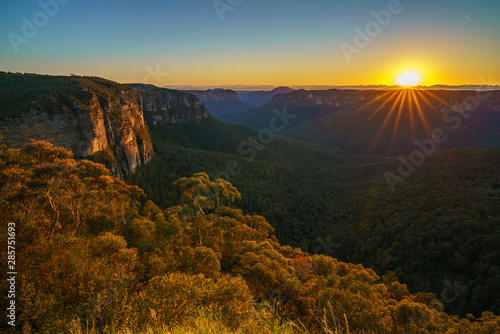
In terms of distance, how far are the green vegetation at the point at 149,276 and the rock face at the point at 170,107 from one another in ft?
425

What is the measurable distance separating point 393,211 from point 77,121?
8192 centimetres

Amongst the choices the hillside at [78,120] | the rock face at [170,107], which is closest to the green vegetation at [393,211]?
the hillside at [78,120]

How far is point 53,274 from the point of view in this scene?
9.46 m

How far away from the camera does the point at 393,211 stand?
56.8 meters

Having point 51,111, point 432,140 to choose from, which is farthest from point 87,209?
point 432,140

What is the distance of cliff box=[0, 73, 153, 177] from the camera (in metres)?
43.1

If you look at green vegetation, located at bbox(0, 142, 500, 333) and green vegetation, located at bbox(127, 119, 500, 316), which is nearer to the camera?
green vegetation, located at bbox(0, 142, 500, 333)

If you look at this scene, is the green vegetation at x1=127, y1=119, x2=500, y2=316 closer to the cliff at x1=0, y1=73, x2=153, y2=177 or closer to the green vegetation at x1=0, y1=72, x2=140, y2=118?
the cliff at x1=0, y1=73, x2=153, y2=177

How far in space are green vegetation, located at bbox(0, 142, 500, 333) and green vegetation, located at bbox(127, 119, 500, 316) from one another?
70.1ft

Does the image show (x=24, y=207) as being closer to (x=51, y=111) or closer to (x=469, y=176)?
(x=51, y=111)

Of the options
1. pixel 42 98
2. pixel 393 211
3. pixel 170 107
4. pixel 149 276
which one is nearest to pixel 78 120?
pixel 42 98

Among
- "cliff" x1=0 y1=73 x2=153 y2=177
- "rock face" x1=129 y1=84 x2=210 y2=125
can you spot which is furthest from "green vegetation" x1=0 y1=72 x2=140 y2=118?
"rock face" x1=129 y1=84 x2=210 y2=125

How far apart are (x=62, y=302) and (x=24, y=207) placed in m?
7.77

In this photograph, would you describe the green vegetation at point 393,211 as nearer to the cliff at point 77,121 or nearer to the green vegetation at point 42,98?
the cliff at point 77,121
